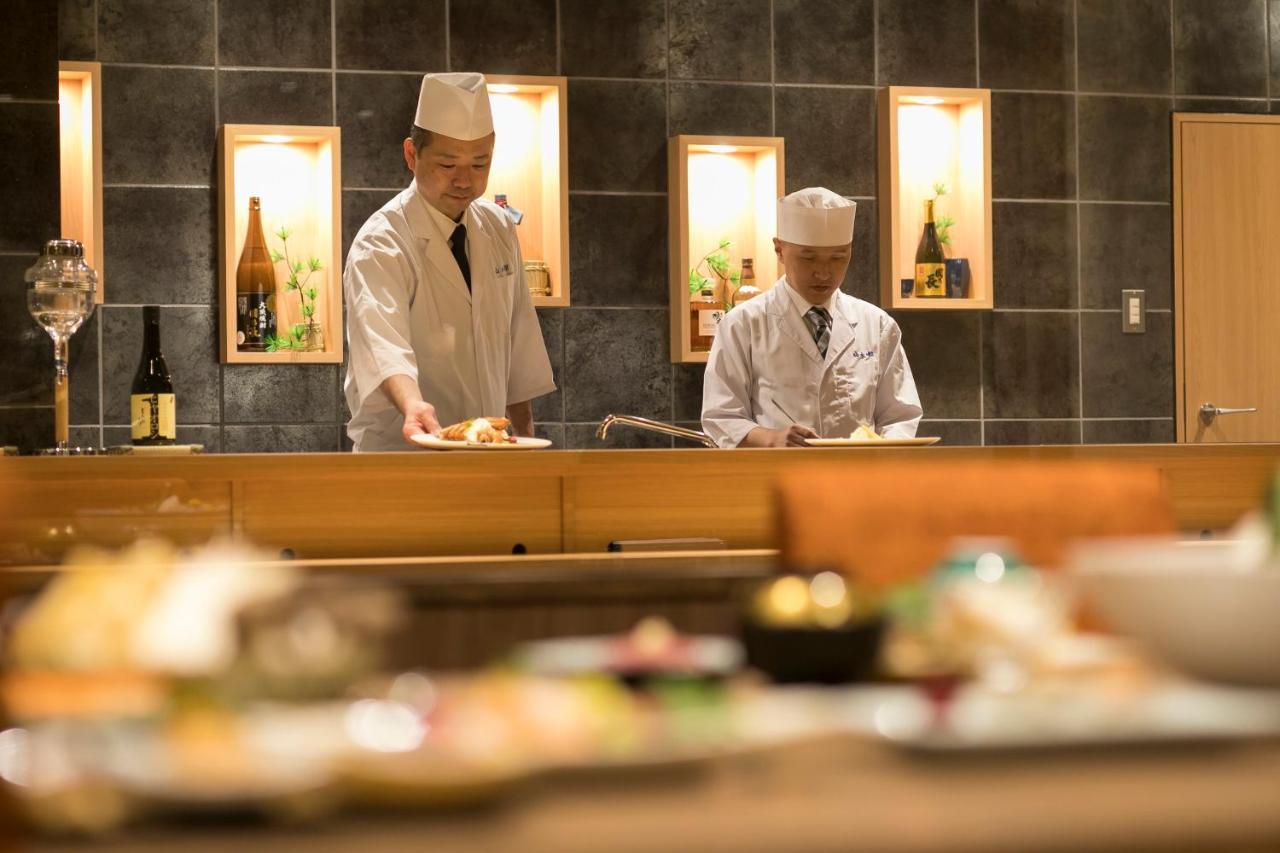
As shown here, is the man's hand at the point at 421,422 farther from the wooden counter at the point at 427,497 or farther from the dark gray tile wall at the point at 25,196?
the dark gray tile wall at the point at 25,196

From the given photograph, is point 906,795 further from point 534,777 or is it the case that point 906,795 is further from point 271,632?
point 271,632

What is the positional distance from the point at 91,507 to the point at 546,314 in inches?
90.8

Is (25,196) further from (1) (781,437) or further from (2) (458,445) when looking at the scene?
(1) (781,437)

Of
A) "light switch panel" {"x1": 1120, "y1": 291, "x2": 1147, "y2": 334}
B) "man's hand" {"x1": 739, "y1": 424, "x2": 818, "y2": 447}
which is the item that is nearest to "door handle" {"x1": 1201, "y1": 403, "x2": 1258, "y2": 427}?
"light switch panel" {"x1": 1120, "y1": 291, "x2": 1147, "y2": 334}

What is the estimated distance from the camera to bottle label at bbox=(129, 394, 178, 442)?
266 centimetres

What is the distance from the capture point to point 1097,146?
16.0 feet

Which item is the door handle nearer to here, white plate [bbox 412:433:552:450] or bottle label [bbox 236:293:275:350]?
bottle label [bbox 236:293:275:350]

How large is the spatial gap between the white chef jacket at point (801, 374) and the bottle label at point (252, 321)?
1.27 metres

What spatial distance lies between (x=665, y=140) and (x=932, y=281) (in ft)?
3.06

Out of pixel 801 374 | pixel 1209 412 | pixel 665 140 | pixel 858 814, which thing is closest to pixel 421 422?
pixel 801 374

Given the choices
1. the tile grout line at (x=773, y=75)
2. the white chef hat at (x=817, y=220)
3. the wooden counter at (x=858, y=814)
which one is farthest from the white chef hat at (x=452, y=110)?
the wooden counter at (x=858, y=814)

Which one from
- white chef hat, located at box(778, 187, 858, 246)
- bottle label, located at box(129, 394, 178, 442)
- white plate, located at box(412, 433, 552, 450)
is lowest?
white plate, located at box(412, 433, 552, 450)

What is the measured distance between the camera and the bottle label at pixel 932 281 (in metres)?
4.59

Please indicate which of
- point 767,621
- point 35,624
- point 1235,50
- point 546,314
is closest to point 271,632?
point 35,624
